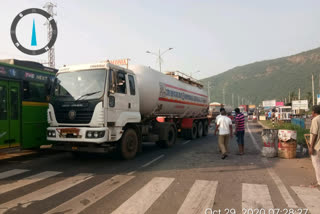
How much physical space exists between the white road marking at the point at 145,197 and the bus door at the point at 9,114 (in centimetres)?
500

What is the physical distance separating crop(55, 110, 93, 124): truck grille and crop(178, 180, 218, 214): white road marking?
3.72 meters

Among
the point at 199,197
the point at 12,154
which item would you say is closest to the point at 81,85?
the point at 12,154

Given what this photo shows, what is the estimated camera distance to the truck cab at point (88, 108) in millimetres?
7652

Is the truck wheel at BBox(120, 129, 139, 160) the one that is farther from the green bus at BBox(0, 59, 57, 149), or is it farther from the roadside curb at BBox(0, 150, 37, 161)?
the roadside curb at BBox(0, 150, 37, 161)

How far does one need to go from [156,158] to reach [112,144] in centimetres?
184

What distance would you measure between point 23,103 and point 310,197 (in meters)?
8.59

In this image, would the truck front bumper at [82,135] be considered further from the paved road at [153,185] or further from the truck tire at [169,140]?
the truck tire at [169,140]

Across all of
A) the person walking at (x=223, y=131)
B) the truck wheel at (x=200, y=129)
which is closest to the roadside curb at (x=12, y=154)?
the person walking at (x=223, y=131)

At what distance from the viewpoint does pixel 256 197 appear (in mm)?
4984

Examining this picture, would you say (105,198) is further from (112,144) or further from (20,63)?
(20,63)

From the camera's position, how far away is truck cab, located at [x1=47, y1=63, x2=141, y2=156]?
7.65m

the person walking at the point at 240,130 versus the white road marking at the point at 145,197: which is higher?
the person walking at the point at 240,130

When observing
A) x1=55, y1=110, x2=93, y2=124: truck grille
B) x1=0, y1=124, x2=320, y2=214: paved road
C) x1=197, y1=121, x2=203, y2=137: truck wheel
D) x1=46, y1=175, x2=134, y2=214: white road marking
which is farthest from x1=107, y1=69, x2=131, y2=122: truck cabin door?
x1=197, y1=121, x2=203, y2=137: truck wheel
